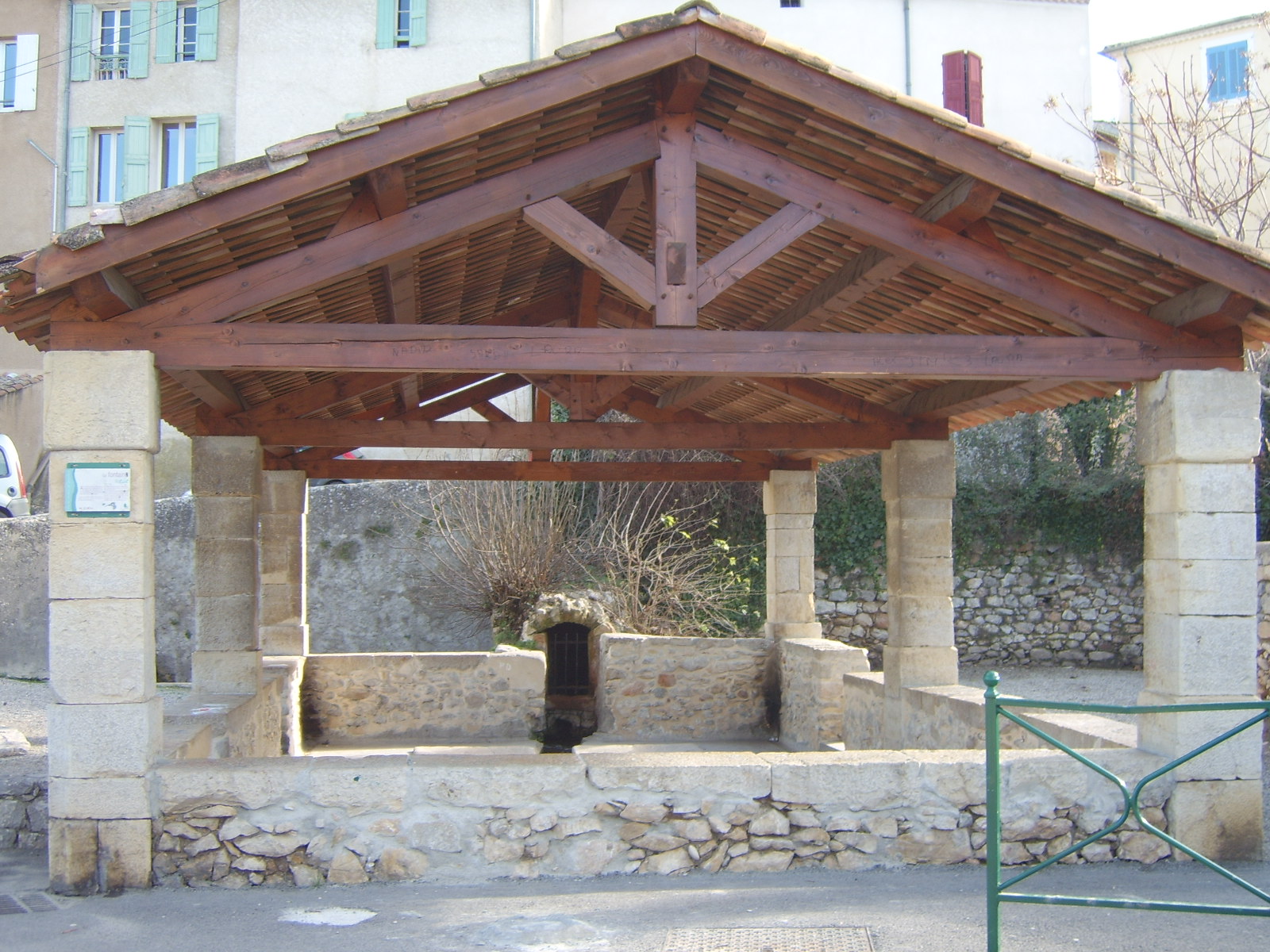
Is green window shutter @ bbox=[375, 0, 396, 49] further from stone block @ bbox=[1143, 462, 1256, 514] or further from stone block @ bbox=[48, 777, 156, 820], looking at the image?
stone block @ bbox=[1143, 462, 1256, 514]

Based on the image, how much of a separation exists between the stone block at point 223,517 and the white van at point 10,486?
998 cm

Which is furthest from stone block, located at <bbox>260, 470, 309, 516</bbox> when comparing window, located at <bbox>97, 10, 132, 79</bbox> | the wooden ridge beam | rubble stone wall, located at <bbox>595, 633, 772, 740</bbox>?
window, located at <bbox>97, 10, 132, 79</bbox>

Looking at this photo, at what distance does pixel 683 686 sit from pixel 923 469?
378 cm

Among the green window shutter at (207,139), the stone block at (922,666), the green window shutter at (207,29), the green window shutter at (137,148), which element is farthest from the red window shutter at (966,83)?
the green window shutter at (137,148)

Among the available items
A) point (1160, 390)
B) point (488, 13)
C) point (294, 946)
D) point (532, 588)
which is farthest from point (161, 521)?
point (1160, 390)

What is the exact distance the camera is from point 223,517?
765 centimetres

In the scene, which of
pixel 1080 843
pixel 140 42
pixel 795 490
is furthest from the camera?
pixel 140 42

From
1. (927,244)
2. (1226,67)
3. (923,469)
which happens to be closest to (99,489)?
(927,244)

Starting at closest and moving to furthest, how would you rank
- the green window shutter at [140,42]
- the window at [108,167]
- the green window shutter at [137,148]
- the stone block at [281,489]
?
the stone block at [281,489], the green window shutter at [137,148], the green window shutter at [140,42], the window at [108,167]

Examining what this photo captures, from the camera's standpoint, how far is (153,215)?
437cm

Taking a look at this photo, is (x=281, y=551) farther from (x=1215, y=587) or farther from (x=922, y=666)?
(x=1215, y=587)

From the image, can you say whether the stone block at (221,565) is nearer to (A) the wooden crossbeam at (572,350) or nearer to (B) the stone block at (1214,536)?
(A) the wooden crossbeam at (572,350)

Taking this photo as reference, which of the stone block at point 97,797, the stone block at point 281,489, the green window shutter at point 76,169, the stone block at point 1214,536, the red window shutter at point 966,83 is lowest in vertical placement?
the stone block at point 97,797

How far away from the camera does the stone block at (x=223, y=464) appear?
25.0 feet
